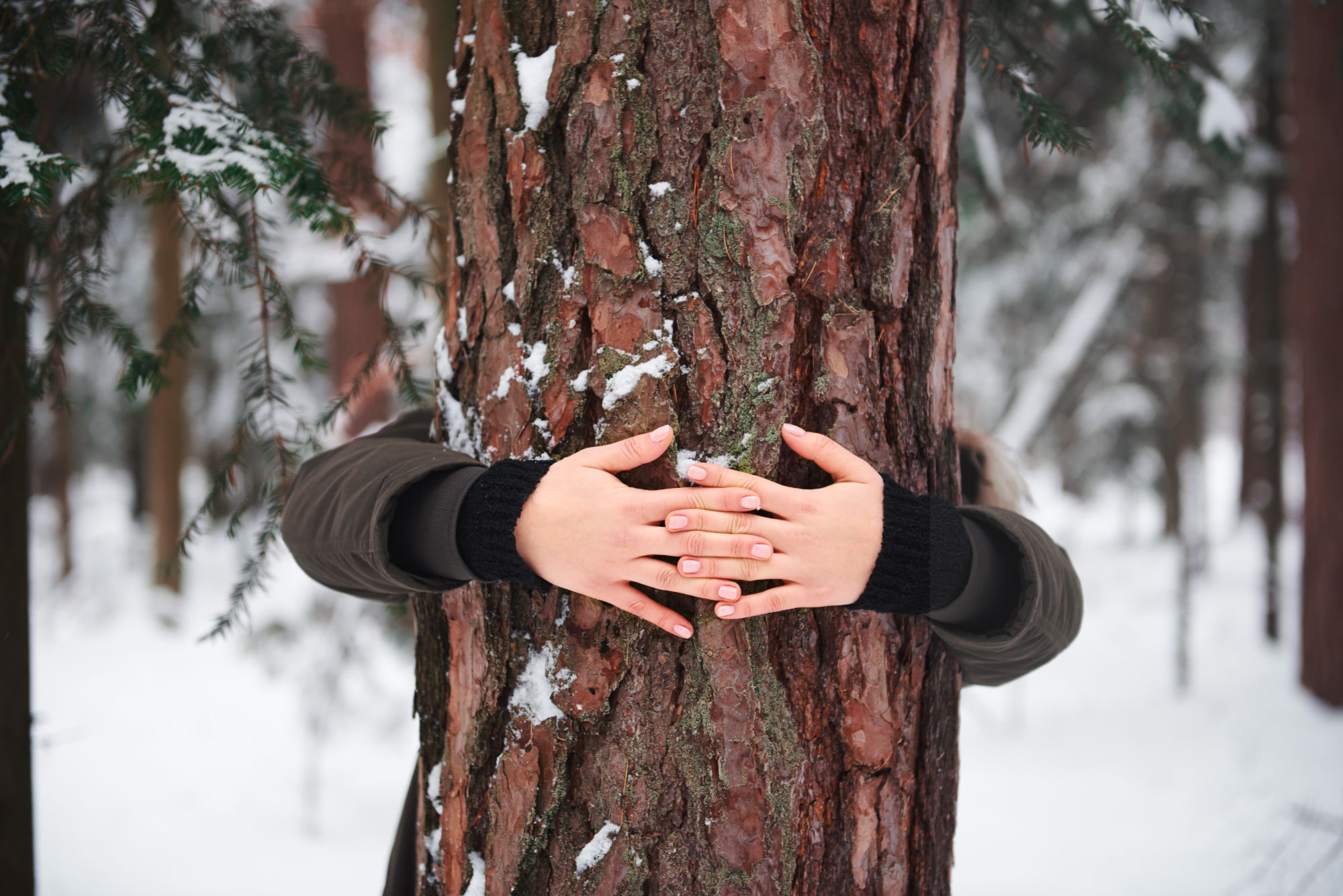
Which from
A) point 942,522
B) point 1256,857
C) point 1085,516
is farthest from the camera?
point 1085,516

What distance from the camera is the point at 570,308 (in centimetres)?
120

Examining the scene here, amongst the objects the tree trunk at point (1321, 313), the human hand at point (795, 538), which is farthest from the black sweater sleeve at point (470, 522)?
the tree trunk at point (1321, 313)

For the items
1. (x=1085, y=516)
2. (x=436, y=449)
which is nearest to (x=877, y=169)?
(x=436, y=449)

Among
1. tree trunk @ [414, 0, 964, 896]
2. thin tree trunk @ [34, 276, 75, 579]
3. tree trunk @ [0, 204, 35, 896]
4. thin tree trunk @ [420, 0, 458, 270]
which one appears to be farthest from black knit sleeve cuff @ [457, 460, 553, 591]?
thin tree trunk @ [34, 276, 75, 579]

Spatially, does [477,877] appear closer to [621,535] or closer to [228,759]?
[621,535]

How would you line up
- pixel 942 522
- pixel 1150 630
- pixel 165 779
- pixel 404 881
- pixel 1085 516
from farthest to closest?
pixel 1085 516 → pixel 1150 630 → pixel 165 779 → pixel 404 881 → pixel 942 522

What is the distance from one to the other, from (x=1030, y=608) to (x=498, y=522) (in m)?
0.81

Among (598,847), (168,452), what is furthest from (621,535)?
(168,452)

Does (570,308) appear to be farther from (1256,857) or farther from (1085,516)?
(1085,516)

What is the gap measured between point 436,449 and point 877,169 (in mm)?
846

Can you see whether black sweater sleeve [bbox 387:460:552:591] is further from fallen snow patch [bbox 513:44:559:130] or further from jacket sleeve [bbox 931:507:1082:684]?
jacket sleeve [bbox 931:507:1082:684]

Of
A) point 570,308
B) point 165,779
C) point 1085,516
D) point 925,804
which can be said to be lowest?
point 165,779

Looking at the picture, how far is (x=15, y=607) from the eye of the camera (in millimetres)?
1978

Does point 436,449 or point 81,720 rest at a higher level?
point 436,449
